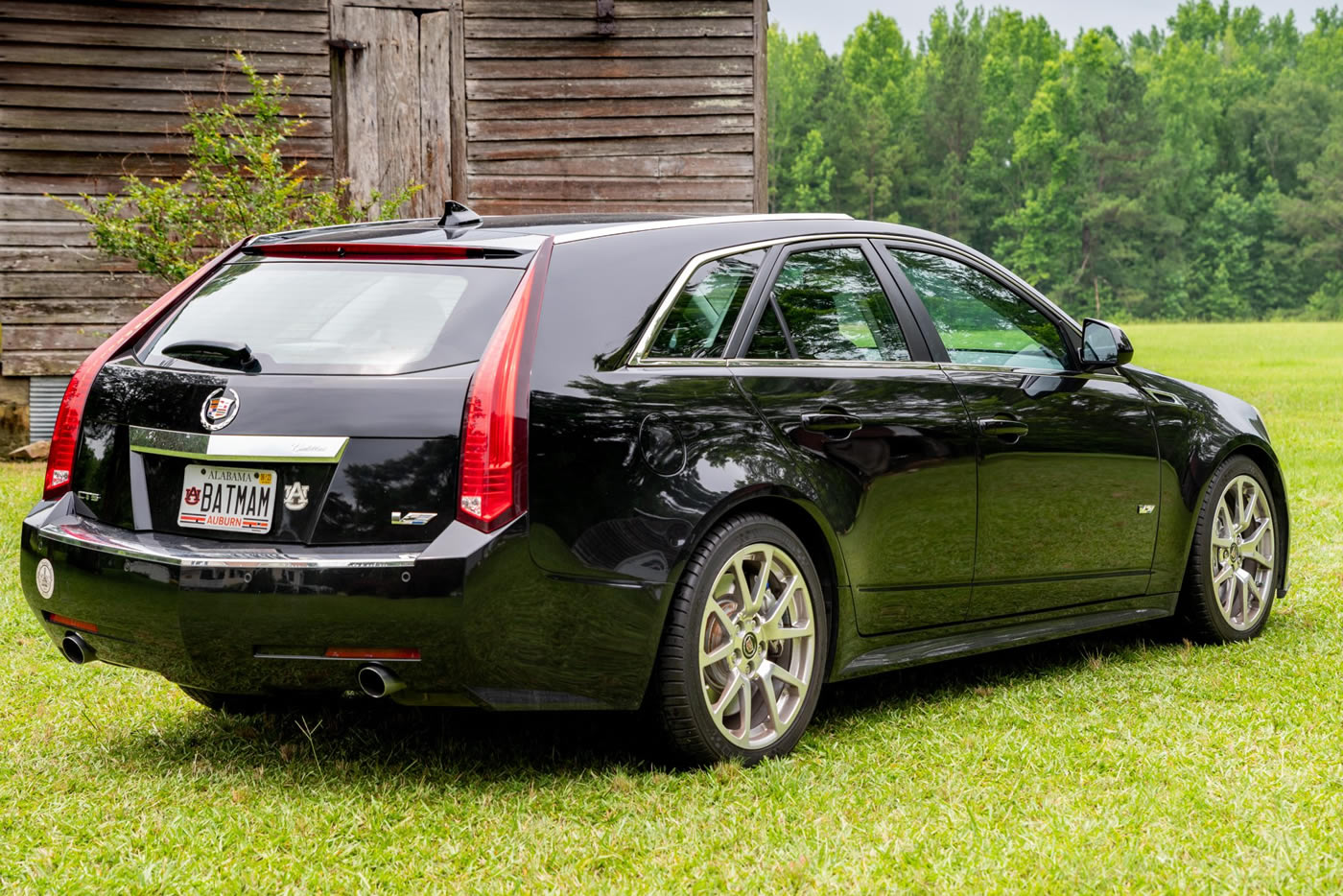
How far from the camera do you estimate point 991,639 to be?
5316mm

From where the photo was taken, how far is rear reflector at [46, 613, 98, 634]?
4.24 m

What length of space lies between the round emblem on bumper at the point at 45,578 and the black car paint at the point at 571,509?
1.3 inches

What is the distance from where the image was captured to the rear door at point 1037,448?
17.2 feet

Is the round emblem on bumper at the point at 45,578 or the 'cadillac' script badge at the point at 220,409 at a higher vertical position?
the 'cadillac' script badge at the point at 220,409

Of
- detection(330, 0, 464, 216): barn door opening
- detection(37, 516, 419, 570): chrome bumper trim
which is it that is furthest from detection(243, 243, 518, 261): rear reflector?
detection(330, 0, 464, 216): barn door opening

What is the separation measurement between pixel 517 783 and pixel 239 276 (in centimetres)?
167

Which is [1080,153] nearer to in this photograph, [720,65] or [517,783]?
[720,65]

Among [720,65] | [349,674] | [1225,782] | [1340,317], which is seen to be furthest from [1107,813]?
[1340,317]

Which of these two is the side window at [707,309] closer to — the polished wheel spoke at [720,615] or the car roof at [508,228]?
the car roof at [508,228]

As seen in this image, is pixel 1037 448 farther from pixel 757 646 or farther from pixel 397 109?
pixel 397 109

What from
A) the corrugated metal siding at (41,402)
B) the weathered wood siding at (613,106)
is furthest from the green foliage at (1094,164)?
the corrugated metal siding at (41,402)

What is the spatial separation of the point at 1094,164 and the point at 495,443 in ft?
298

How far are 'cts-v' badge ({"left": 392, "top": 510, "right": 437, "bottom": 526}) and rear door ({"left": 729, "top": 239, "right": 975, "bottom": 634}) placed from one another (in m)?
1.07

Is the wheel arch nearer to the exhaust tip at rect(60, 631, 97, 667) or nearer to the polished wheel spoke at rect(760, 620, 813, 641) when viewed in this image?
the polished wheel spoke at rect(760, 620, 813, 641)
